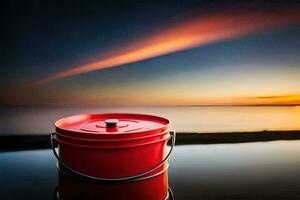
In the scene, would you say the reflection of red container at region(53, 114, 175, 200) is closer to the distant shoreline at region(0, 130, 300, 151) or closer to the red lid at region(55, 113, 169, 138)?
the red lid at region(55, 113, 169, 138)

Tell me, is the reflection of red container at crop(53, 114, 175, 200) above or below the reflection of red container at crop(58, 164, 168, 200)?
above

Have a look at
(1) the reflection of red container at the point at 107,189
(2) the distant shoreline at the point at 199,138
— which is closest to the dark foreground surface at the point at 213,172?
(2) the distant shoreline at the point at 199,138

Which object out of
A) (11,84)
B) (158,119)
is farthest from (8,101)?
(158,119)

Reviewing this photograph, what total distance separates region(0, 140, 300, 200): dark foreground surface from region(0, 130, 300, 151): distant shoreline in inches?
1.3

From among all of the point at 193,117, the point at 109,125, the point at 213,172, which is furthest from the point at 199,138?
the point at 109,125

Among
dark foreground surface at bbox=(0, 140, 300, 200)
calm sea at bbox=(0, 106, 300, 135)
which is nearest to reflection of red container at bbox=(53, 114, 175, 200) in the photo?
dark foreground surface at bbox=(0, 140, 300, 200)

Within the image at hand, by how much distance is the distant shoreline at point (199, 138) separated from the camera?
4.60ft

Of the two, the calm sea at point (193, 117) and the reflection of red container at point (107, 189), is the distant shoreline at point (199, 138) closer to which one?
the calm sea at point (193, 117)

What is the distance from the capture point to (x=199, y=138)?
1.54m

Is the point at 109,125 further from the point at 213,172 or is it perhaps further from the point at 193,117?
the point at 193,117

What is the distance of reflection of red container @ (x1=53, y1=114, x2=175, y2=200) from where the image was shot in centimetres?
71

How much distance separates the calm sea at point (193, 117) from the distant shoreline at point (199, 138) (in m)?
0.02

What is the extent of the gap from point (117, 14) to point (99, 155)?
0.87 meters

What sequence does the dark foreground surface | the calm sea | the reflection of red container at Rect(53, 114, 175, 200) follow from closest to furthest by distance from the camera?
the reflection of red container at Rect(53, 114, 175, 200), the dark foreground surface, the calm sea
